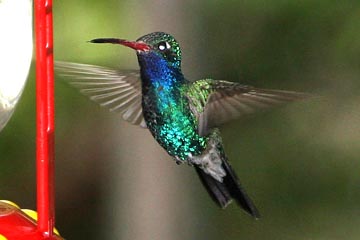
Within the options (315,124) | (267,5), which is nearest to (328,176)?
(315,124)

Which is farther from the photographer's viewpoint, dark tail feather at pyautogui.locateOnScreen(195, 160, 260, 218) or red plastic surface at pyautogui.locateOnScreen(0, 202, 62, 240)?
dark tail feather at pyautogui.locateOnScreen(195, 160, 260, 218)

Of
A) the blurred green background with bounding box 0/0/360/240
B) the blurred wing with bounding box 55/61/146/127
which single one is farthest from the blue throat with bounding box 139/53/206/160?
the blurred green background with bounding box 0/0/360/240

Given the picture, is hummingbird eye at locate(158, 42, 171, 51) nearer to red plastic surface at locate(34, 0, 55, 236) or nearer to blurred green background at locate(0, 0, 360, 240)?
red plastic surface at locate(34, 0, 55, 236)

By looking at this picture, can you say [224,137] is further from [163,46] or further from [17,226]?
[17,226]

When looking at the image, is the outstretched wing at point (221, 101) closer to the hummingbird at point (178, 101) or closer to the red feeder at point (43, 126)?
the hummingbird at point (178, 101)

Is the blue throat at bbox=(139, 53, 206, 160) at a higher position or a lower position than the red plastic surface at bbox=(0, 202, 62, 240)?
higher

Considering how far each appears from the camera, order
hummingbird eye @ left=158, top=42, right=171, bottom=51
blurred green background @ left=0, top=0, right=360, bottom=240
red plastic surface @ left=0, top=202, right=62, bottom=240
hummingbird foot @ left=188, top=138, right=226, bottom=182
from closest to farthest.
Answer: red plastic surface @ left=0, top=202, right=62, bottom=240 → hummingbird eye @ left=158, top=42, right=171, bottom=51 → hummingbird foot @ left=188, top=138, right=226, bottom=182 → blurred green background @ left=0, top=0, right=360, bottom=240

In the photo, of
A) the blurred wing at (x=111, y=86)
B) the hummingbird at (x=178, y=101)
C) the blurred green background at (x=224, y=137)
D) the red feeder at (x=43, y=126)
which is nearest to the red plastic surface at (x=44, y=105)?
the red feeder at (x=43, y=126)

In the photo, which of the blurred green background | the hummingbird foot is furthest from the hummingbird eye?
the blurred green background

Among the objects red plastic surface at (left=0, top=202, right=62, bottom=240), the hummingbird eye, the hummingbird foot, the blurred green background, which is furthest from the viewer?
the blurred green background
